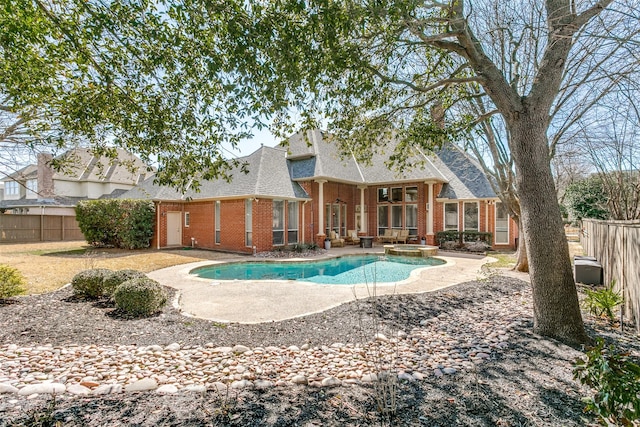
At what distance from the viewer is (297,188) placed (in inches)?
786

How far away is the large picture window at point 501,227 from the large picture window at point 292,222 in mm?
11804

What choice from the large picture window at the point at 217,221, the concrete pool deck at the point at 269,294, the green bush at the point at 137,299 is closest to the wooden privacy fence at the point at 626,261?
the concrete pool deck at the point at 269,294

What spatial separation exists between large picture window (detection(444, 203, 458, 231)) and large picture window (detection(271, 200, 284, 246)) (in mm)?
10277

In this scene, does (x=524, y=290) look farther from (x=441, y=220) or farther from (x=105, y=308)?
(x=441, y=220)

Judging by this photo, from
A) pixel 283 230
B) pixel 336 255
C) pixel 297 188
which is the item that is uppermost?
pixel 297 188

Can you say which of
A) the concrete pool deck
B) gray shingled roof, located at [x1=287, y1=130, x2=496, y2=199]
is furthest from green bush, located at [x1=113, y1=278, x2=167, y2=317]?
gray shingled roof, located at [x1=287, y1=130, x2=496, y2=199]

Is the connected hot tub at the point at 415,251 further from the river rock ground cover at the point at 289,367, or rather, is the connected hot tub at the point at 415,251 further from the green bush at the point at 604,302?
the green bush at the point at 604,302

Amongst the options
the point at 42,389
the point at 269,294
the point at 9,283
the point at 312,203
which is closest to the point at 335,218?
the point at 312,203

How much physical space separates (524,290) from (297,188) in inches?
538

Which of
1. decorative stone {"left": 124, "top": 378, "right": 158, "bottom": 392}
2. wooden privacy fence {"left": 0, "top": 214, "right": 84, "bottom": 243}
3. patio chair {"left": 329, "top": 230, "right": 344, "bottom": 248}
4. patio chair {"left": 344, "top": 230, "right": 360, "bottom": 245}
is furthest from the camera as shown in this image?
wooden privacy fence {"left": 0, "top": 214, "right": 84, "bottom": 243}

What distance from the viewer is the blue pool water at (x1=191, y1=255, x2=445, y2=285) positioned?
12414mm

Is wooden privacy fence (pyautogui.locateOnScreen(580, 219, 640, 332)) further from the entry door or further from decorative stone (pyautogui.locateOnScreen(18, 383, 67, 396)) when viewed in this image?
the entry door

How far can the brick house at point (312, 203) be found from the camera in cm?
1823

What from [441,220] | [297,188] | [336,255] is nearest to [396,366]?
[336,255]
